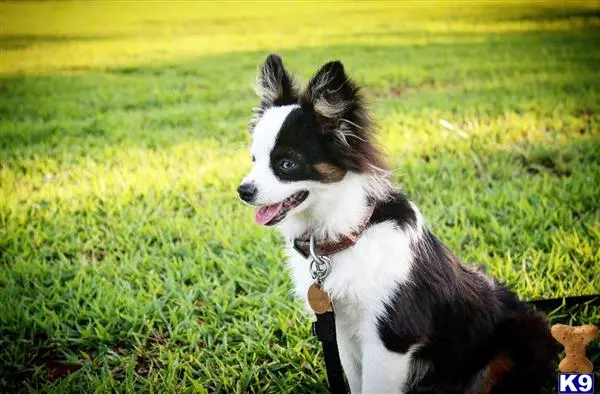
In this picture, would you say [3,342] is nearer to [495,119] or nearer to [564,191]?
[564,191]

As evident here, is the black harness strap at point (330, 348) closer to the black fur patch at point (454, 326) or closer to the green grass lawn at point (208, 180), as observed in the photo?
the black fur patch at point (454, 326)

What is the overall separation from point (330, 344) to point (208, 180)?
8.39 ft

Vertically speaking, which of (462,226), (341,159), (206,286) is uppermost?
(341,159)

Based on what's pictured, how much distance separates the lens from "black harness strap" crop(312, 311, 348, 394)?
2.00 metres

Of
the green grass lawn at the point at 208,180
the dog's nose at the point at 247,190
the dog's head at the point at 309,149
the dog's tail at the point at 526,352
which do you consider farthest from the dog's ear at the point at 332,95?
the dog's tail at the point at 526,352

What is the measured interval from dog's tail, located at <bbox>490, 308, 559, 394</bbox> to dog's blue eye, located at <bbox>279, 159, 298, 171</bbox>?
3.27 feet

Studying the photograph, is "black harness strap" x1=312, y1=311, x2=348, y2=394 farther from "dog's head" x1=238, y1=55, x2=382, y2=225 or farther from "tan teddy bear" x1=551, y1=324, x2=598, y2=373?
"tan teddy bear" x1=551, y1=324, x2=598, y2=373

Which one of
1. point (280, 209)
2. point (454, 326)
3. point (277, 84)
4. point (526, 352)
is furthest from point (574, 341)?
point (277, 84)

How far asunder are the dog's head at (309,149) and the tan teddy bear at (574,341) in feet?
2.87

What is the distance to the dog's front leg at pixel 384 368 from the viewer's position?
6.30ft

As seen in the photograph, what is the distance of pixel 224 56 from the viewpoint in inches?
344

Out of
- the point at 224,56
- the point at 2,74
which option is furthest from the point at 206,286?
the point at 224,56

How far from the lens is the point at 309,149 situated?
1971 millimetres

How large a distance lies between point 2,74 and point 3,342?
5265mm
